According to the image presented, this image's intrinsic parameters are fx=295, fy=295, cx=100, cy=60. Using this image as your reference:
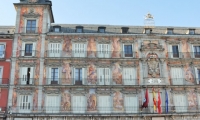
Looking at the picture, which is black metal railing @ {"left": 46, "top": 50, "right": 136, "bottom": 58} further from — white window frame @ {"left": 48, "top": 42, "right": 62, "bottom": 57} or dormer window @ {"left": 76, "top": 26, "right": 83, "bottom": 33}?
dormer window @ {"left": 76, "top": 26, "right": 83, "bottom": 33}

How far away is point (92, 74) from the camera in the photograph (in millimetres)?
35438

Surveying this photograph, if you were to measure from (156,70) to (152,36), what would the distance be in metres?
4.61

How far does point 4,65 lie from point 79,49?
9176 millimetres

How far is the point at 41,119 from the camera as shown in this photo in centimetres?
3269

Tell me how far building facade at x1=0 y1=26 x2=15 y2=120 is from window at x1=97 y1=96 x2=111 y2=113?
10620 millimetres

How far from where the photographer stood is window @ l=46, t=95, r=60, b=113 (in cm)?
3347

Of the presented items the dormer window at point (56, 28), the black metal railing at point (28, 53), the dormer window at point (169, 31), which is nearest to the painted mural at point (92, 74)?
the dormer window at point (56, 28)

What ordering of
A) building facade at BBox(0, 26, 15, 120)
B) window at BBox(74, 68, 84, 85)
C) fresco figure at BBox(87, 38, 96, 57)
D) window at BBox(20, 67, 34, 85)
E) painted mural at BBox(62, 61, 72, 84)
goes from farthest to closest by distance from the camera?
fresco figure at BBox(87, 38, 96, 57)
window at BBox(74, 68, 84, 85)
painted mural at BBox(62, 61, 72, 84)
window at BBox(20, 67, 34, 85)
building facade at BBox(0, 26, 15, 120)

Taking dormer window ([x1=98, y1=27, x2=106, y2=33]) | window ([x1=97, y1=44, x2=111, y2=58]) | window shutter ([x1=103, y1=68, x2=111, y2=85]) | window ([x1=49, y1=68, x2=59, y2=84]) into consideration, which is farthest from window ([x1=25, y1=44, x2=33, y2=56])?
window shutter ([x1=103, y1=68, x2=111, y2=85])

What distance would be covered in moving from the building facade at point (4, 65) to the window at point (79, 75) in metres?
7.95

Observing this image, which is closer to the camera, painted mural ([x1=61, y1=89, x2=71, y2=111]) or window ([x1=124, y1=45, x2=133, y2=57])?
painted mural ([x1=61, y1=89, x2=71, y2=111])

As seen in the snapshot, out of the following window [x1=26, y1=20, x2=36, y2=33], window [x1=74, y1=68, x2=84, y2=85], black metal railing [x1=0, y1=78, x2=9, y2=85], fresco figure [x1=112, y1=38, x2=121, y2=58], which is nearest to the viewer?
black metal railing [x1=0, y1=78, x2=9, y2=85]

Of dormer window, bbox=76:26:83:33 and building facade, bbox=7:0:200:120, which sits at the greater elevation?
dormer window, bbox=76:26:83:33

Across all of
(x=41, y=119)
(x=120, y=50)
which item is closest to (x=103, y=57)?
(x=120, y=50)
